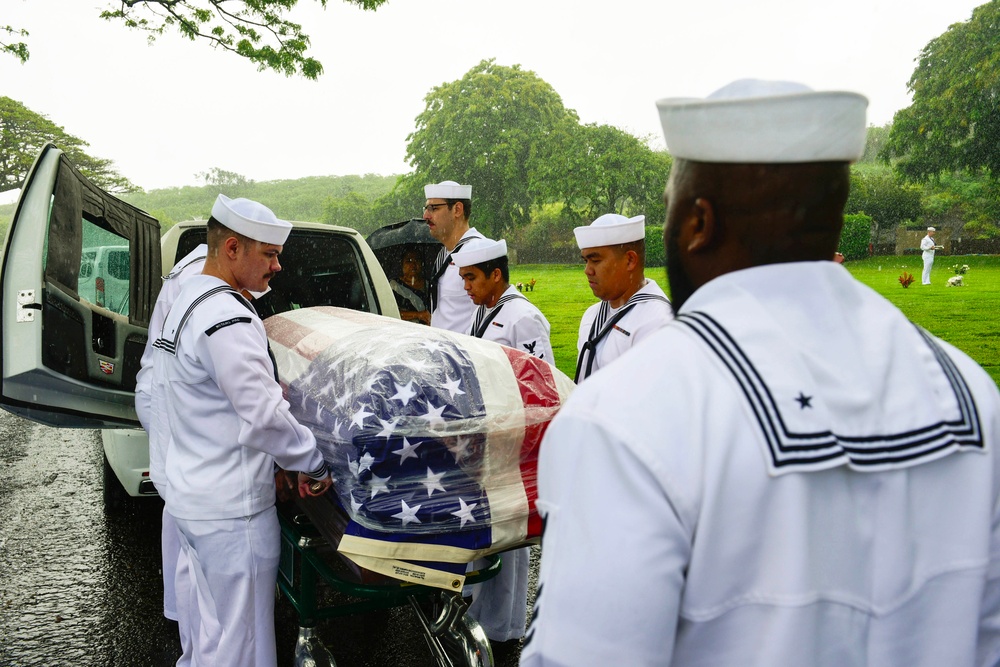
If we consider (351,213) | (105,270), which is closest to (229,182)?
(351,213)

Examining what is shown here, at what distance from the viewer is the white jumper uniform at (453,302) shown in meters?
5.44

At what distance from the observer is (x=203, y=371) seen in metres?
2.84

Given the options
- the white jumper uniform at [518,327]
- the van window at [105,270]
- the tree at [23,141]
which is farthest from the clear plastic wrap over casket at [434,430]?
the tree at [23,141]

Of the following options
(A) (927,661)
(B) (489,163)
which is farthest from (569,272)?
(A) (927,661)

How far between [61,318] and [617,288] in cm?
256

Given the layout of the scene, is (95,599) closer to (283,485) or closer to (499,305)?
(283,485)

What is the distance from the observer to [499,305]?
14.1 feet

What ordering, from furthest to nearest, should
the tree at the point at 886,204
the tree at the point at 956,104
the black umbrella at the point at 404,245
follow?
the tree at the point at 886,204, the tree at the point at 956,104, the black umbrella at the point at 404,245

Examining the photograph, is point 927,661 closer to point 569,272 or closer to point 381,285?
point 381,285

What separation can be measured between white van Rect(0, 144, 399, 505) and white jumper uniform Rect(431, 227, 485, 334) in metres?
0.41

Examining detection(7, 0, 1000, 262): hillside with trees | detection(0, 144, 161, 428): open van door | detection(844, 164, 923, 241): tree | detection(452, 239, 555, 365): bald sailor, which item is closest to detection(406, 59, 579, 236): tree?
detection(7, 0, 1000, 262): hillside with trees

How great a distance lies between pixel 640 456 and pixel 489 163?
92.9 ft

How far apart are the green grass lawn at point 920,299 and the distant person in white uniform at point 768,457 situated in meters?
3.91

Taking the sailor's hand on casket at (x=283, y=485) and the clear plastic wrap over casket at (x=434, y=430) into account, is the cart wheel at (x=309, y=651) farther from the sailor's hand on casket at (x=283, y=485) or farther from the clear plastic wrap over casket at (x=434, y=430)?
the clear plastic wrap over casket at (x=434, y=430)
